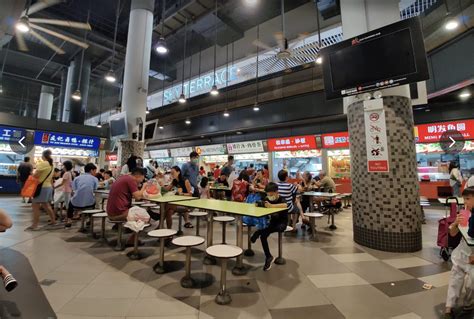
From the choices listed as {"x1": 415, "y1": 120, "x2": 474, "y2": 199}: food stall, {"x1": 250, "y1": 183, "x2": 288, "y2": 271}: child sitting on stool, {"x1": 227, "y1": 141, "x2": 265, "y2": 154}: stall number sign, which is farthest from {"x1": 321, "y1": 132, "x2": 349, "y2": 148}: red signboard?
{"x1": 250, "y1": 183, "x2": 288, "y2": 271}: child sitting on stool

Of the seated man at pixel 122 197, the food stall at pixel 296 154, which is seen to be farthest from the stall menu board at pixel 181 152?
the seated man at pixel 122 197

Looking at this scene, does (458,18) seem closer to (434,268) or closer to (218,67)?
(434,268)

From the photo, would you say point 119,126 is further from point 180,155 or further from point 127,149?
point 180,155

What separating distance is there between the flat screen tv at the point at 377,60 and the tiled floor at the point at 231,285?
2.89m

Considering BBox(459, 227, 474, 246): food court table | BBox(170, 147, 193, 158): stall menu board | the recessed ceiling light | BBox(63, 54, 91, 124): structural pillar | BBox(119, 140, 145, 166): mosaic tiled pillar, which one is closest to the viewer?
BBox(459, 227, 474, 246): food court table

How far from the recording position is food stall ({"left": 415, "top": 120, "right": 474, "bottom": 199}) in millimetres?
7477

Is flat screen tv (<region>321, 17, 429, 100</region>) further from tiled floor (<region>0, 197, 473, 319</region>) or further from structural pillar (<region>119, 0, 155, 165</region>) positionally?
structural pillar (<region>119, 0, 155, 165</region>)

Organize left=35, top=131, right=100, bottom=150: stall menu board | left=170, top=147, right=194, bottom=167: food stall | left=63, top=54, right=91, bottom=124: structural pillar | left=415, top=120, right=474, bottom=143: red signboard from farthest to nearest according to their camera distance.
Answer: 1. left=170, top=147, right=194, bottom=167: food stall
2. left=63, top=54, right=91, bottom=124: structural pillar
3. left=35, top=131, right=100, bottom=150: stall menu board
4. left=415, top=120, right=474, bottom=143: red signboard

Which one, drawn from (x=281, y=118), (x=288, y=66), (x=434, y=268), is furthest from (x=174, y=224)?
(x=288, y=66)

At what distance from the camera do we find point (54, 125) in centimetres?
1059

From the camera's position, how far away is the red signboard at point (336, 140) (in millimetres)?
9055

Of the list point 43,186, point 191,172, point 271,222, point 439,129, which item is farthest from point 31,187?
point 439,129

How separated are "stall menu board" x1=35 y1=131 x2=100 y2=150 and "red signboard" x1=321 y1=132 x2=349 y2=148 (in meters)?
11.2

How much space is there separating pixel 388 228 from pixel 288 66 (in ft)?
23.2
